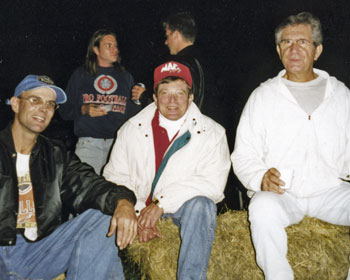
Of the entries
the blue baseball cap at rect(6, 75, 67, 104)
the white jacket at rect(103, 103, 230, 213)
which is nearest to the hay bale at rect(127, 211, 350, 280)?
the white jacket at rect(103, 103, 230, 213)

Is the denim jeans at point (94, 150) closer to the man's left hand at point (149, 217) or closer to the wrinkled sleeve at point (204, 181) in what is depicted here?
the wrinkled sleeve at point (204, 181)

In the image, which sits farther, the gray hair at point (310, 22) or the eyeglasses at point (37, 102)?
the gray hair at point (310, 22)

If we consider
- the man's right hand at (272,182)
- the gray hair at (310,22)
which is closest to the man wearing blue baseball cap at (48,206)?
the man's right hand at (272,182)

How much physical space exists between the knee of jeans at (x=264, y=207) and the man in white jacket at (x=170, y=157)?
0.90 feet

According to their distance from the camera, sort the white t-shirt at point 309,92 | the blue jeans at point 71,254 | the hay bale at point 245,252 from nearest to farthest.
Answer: the blue jeans at point 71,254 → the hay bale at point 245,252 → the white t-shirt at point 309,92

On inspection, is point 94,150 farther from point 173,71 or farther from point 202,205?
point 202,205

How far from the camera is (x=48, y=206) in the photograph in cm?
220

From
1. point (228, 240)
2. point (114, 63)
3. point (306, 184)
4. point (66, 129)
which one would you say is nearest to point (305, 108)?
point (306, 184)

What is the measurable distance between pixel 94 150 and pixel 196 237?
176cm

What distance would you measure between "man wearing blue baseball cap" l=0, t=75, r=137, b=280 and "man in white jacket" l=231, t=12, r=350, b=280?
93 cm

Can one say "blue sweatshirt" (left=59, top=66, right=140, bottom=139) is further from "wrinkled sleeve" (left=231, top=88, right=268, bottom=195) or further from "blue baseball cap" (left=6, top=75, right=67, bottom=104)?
"wrinkled sleeve" (left=231, top=88, right=268, bottom=195)

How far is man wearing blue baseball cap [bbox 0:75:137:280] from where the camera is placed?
77.9 inches

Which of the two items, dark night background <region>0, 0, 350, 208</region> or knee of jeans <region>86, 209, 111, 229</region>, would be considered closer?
knee of jeans <region>86, 209, 111, 229</region>

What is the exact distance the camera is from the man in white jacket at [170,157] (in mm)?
2441
